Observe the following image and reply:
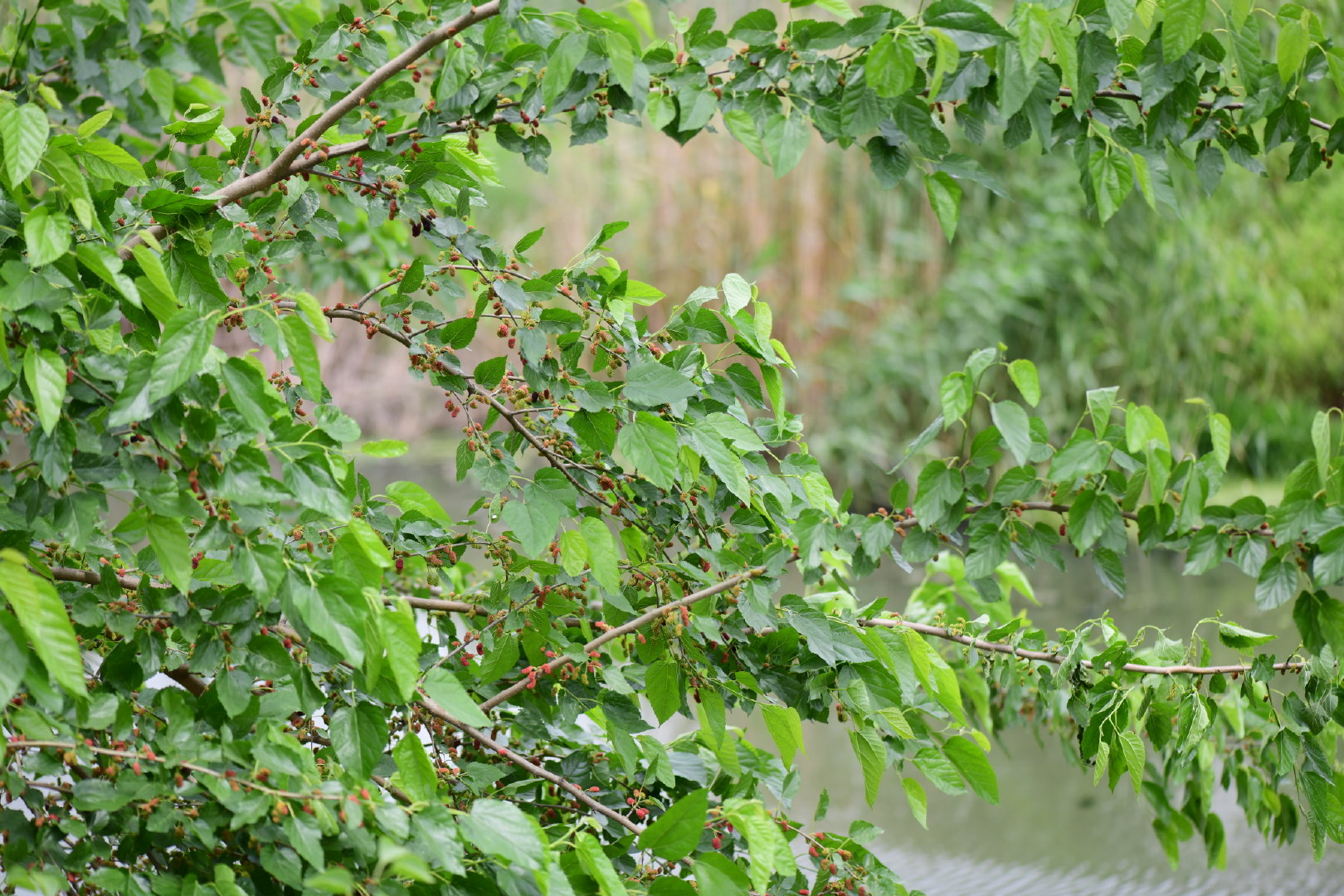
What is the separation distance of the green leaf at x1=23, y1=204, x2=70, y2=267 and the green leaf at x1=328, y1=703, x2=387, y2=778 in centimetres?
28

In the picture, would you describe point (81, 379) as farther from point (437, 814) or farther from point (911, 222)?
point (911, 222)

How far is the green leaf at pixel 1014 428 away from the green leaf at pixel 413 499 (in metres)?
0.38

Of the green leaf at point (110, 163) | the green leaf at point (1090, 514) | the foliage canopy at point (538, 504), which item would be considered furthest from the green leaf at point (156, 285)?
the green leaf at point (1090, 514)

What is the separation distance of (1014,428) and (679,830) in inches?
12.4

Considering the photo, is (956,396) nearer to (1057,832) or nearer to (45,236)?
(45,236)

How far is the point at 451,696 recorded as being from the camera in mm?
615

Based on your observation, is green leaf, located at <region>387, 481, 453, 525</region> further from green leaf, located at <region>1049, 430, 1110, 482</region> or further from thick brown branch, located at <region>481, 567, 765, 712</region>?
green leaf, located at <region>1049, 430, 1110, 482</region>

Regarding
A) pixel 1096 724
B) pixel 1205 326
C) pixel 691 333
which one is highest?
pixel 691 333

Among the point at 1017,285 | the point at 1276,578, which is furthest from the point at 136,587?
the point at 1017,285

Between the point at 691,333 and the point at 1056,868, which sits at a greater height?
the point at 691,333

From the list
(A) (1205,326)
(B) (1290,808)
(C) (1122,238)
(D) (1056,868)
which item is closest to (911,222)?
(C) (1122,238)

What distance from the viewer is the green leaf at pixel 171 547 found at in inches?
22.2

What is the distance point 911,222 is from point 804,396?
640 mm

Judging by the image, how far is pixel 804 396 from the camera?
3318 millimetres
